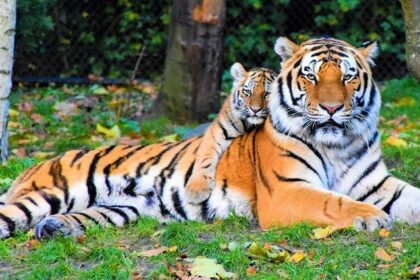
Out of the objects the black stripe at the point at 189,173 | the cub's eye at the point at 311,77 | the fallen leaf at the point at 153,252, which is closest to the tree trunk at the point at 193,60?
the black stripe at the point at 189,173

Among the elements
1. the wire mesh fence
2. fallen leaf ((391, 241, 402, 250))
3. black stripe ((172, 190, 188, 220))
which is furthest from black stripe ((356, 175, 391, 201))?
the wire mesh fence

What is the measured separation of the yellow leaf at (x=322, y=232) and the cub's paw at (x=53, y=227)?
147cm

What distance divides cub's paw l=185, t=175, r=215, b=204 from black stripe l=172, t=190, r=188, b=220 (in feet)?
0.47

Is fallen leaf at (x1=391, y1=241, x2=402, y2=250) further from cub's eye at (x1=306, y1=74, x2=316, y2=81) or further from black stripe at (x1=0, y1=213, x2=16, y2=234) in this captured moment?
black stripe at (x1=0, y1=213, x2=16, y2=234)

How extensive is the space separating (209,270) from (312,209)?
0.91 m

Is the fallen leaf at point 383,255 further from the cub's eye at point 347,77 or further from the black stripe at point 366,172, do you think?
the cub's eye at point 347,77

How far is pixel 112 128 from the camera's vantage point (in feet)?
29.5

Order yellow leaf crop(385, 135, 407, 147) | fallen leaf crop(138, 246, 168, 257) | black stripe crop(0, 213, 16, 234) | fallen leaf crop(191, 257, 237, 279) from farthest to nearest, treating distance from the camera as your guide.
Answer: yellow leaf crop(385, 135, 407, 147) < black stripe crop(0, 213, 16, 234) < fallen leaf crop(138, 246, 168, 257) < fallen leaf crop(191, 257, 237, 279)

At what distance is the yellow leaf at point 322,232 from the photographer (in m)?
4.95

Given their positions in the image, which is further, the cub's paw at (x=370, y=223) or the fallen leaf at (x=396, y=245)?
the cub's paw at (x=370, y=223)

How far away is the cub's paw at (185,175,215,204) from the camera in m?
5.75

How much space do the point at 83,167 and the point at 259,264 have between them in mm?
1993

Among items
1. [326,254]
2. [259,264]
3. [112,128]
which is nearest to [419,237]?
[326,254]

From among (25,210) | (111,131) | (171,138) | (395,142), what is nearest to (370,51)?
(395,142)
